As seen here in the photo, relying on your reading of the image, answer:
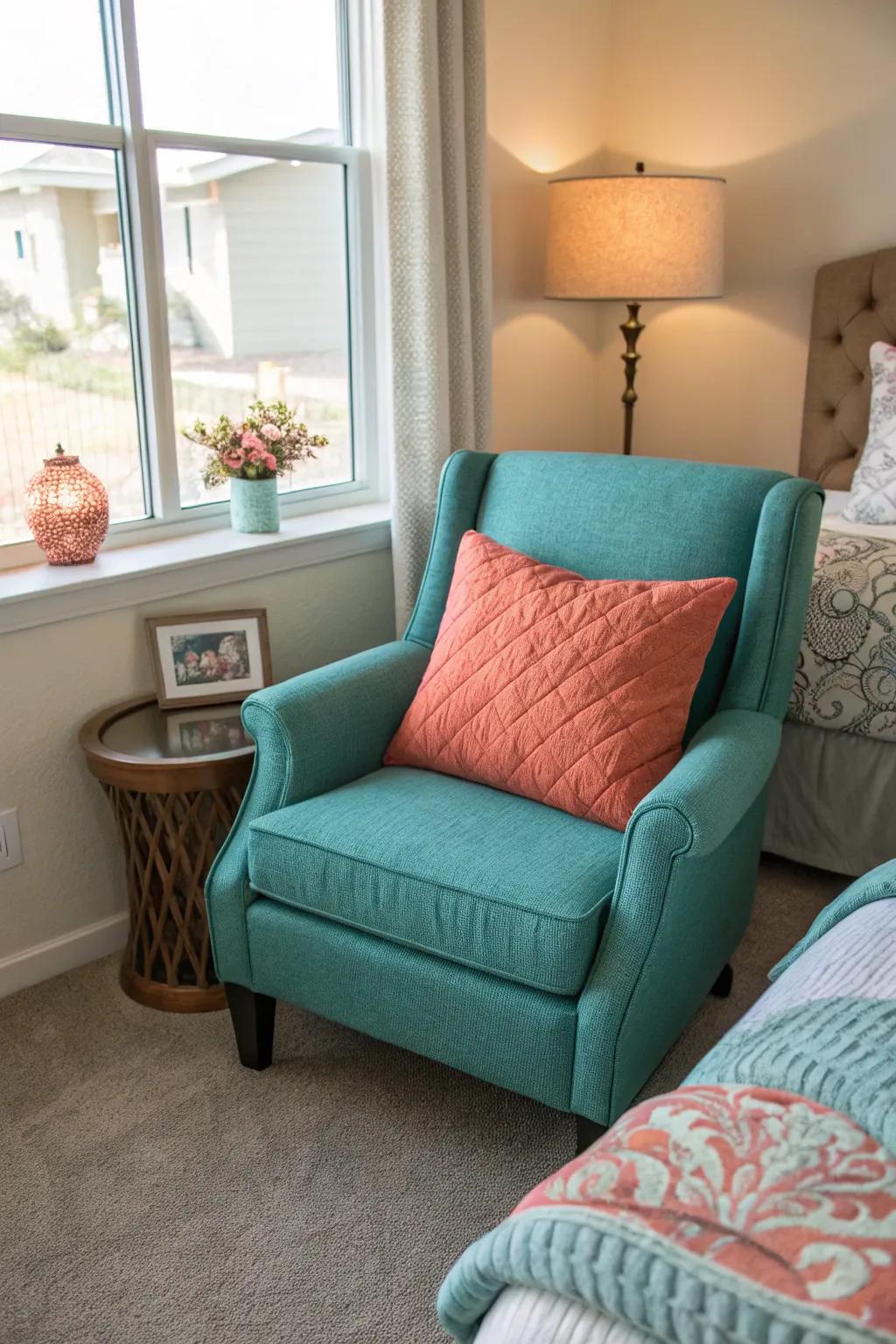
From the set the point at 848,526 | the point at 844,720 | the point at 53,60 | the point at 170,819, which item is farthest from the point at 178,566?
the point at 848,526

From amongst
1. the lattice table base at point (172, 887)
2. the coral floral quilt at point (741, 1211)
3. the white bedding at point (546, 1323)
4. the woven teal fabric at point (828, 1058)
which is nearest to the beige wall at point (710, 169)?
the lattice table base at point (172, 887)

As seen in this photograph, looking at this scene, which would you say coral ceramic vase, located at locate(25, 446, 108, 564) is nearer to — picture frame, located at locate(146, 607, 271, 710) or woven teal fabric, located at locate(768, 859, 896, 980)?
picture frame, located at locate(146, 607, 271, 710)

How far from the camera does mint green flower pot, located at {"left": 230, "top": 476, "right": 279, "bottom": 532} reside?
2477 mm

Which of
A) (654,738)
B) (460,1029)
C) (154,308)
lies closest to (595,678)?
(654,738)

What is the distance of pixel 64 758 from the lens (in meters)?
2.22

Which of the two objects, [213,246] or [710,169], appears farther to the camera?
[710,169]

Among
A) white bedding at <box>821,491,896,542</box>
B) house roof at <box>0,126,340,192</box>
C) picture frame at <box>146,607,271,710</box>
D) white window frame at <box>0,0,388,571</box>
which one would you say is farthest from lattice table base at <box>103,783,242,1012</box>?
white bedding at <box>821,491,896,542</box>

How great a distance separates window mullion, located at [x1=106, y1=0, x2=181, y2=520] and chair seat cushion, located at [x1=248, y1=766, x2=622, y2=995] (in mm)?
881

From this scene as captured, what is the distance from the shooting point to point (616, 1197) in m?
0.93

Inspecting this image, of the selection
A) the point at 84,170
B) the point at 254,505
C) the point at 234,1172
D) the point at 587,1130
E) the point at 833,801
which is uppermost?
the point at 84,170

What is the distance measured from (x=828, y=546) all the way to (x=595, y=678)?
870 millimetres

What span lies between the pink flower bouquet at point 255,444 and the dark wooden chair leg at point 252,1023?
1.03 metres

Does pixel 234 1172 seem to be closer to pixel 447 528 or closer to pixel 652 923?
pixel 652 923

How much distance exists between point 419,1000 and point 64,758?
0.86m
